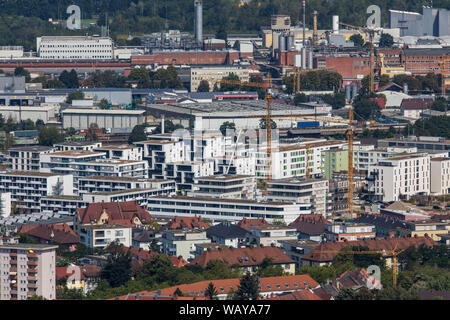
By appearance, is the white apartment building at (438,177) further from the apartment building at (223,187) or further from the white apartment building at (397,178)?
the apartment building at (223,187)

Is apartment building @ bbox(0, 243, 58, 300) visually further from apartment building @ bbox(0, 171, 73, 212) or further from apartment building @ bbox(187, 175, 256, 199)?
apartment building @ bbox(0, 171, 73, 212)

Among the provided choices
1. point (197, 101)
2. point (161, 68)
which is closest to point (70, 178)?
point (197, 101)

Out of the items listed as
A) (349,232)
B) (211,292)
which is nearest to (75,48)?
(349,232)

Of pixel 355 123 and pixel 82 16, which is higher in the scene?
pixel 82 16

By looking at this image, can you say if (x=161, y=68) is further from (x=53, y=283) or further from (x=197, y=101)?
(x=53, y=283)

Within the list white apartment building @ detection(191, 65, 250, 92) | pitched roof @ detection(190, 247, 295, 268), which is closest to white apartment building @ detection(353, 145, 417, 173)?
pitched roof @ detection(190, 247, 295, 268)
